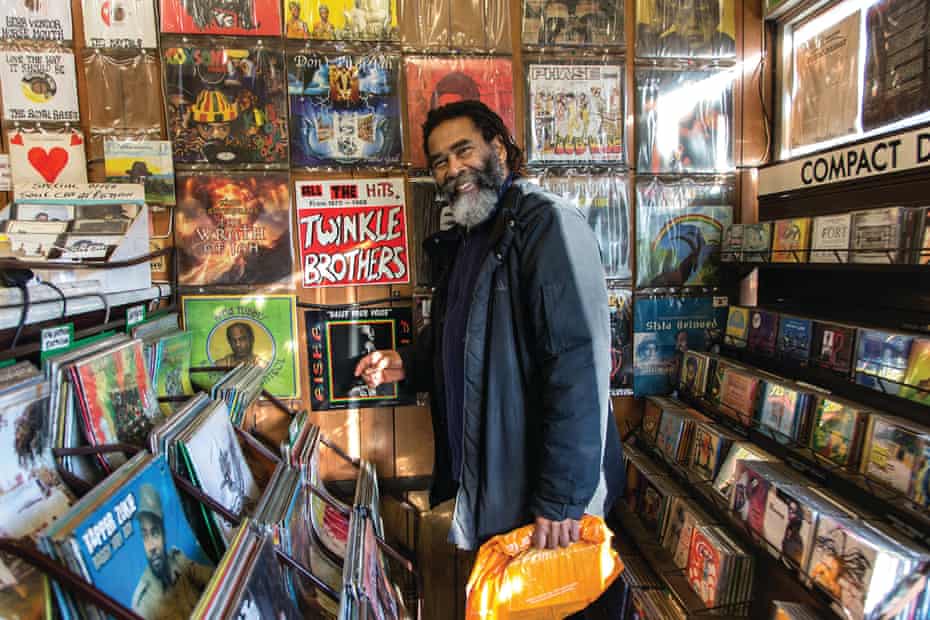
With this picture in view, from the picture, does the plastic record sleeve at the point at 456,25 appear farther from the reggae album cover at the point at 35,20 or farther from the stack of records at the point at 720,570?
the stack of records at the point at 720,570

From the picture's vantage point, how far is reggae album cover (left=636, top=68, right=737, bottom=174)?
6.37ft

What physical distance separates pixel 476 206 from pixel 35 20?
175 cm

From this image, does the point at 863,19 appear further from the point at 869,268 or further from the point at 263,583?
the point at 263,583

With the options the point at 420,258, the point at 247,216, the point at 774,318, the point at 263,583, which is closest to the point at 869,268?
the point at 774,318

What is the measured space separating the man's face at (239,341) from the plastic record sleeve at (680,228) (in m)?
1.64

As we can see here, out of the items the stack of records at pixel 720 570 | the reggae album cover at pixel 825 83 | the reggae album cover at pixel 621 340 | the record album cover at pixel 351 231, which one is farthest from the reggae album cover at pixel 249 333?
the reggae album cover at pixel 825 83

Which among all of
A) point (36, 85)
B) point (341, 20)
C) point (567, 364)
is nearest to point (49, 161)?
point (36, 85)

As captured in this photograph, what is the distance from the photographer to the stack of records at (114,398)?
0.98 meters

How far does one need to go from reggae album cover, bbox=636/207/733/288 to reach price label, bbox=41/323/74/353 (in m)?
1.91

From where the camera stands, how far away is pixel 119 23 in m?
1.70

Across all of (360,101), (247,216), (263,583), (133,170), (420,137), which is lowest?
(263,583)

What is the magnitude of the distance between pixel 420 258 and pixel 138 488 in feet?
3.96

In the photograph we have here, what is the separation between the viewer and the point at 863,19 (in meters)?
1.64

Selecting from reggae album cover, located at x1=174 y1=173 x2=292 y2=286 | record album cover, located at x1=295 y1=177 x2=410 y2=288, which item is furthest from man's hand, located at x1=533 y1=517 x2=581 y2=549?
reggae album cover, located at x1=174 y1=173 x2=292 y2=286
